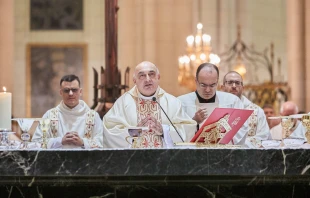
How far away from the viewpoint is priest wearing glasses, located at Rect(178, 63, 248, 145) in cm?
806

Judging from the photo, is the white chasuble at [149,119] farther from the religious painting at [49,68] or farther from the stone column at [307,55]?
the religious painting at [49,68]

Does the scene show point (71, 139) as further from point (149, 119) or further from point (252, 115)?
point (252, 115)

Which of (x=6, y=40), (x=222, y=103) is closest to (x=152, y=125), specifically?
(x=222, y=103)

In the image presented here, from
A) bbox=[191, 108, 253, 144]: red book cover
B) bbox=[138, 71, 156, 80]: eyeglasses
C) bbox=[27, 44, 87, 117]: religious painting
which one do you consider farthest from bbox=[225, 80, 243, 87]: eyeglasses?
bbox=[27, 44, 87, 117]: religious painting

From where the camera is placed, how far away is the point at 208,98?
8.47 meters

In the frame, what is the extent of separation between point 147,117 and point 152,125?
0.24 meters

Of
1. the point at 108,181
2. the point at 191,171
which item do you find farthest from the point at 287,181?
the point at 108,181

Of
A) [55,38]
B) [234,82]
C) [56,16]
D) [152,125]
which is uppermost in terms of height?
[56,16]

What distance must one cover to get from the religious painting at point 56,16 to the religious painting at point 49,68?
1.64 ft

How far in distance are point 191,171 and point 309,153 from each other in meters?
0.73

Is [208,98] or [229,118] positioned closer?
[229,118]

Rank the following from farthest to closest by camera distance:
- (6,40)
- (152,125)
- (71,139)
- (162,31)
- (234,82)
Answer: (162,31)
(6,40)
(234,82)
(71,139)
(152,125)

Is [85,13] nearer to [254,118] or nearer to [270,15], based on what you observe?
[270,15]

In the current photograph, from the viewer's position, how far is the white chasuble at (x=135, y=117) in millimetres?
7727
